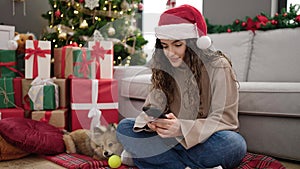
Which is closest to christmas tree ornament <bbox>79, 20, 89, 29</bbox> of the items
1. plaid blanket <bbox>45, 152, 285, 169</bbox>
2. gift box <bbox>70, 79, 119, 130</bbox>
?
gift box <bbox>70, 79, 119, 130</bbox>

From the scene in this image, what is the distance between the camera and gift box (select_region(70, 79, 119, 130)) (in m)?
2.03

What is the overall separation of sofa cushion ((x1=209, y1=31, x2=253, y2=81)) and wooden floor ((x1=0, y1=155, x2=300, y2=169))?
72cm

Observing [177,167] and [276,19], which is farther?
[276,19]

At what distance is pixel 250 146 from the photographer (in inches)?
65.0

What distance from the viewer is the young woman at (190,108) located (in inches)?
46.9

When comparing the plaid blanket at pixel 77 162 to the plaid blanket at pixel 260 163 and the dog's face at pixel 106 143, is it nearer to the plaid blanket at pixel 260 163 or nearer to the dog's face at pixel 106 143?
the dog's face at pixel 106 143

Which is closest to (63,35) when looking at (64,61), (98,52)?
(64,61)

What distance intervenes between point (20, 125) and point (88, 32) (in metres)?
1.24

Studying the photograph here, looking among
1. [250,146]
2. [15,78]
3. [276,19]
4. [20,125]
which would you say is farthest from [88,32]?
[250,146]

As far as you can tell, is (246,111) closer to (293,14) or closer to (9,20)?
(293,14)

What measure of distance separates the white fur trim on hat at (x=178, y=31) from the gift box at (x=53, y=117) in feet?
3.41

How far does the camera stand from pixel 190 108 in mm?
1270

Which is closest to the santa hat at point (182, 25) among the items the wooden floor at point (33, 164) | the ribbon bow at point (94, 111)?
the ribbon bow at point (94, 111)

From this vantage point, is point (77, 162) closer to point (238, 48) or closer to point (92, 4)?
point (238, 48)
